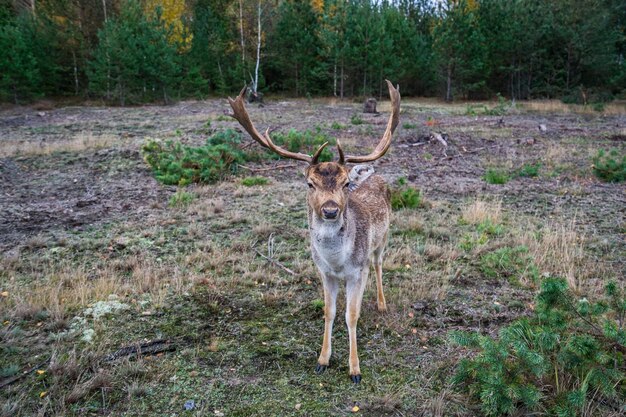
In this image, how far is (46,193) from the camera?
10016 millimetres

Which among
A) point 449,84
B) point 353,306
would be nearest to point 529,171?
point 353,306

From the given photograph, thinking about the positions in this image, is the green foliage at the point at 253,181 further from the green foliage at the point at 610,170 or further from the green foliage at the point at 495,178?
the green foliage at the point at 610,170

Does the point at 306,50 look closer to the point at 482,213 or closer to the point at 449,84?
the point at 449,84

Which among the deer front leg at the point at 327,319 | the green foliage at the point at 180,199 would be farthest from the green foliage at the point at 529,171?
the deer front leg at the point at 327,319

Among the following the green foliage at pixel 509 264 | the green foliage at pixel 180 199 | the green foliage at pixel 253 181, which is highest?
the green foliage at pixel 253 181

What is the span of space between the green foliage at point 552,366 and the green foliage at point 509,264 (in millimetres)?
2277

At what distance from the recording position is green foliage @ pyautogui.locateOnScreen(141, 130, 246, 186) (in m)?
10.7

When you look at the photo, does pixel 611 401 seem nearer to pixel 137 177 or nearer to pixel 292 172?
pixel 292 172

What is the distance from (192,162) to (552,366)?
9194mm

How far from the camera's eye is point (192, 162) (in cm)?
1105

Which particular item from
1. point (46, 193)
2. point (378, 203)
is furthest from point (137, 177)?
point (378, 203)

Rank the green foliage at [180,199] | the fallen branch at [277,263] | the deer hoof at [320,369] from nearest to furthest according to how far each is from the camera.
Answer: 1. the deer hoof at [320,369]
2. the fallen branch at [277,263]
3. the green foliage at [180,199]

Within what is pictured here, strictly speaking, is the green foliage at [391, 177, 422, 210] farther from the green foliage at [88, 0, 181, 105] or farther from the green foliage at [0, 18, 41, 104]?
the green foliage at [0, 18, 41, 104]

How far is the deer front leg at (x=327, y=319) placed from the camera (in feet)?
14.0
